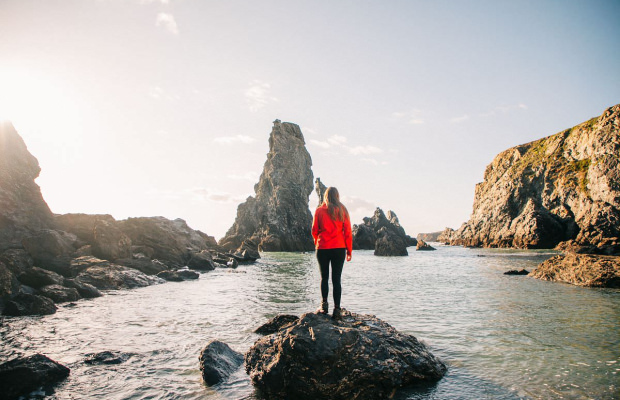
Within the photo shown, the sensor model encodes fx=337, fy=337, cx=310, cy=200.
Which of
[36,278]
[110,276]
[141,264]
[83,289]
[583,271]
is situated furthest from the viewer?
[141,264]

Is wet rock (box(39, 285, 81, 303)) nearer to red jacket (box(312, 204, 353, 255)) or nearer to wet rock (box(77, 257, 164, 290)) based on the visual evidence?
wet rock (box(77, 257, 164, 290))

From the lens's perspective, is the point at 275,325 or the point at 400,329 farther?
the point at 400,329

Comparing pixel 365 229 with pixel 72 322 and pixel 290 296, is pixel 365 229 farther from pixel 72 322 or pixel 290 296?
pixel 72 322

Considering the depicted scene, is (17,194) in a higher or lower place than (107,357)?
higher

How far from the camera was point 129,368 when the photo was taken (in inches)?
308

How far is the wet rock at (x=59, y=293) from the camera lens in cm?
1545

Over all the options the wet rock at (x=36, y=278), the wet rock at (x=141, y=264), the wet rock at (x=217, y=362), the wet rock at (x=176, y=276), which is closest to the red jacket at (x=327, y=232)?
the wet rock at (x=217, y=362)

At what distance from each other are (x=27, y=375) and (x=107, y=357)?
1.92m

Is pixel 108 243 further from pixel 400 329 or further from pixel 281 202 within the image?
pixel 281 202

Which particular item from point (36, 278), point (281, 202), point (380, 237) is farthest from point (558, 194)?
point (36, 278)

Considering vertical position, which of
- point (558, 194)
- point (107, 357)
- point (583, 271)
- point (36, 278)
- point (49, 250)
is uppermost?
point (558, 194)

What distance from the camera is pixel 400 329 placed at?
11219 millimetres

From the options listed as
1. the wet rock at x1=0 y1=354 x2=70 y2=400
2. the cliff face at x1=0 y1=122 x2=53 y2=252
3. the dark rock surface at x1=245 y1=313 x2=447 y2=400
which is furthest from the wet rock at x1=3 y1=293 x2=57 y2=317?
the dark rock surface at x1=245 y1=313 x2=447 y2=400

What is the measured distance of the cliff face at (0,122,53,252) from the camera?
64.2 ft
